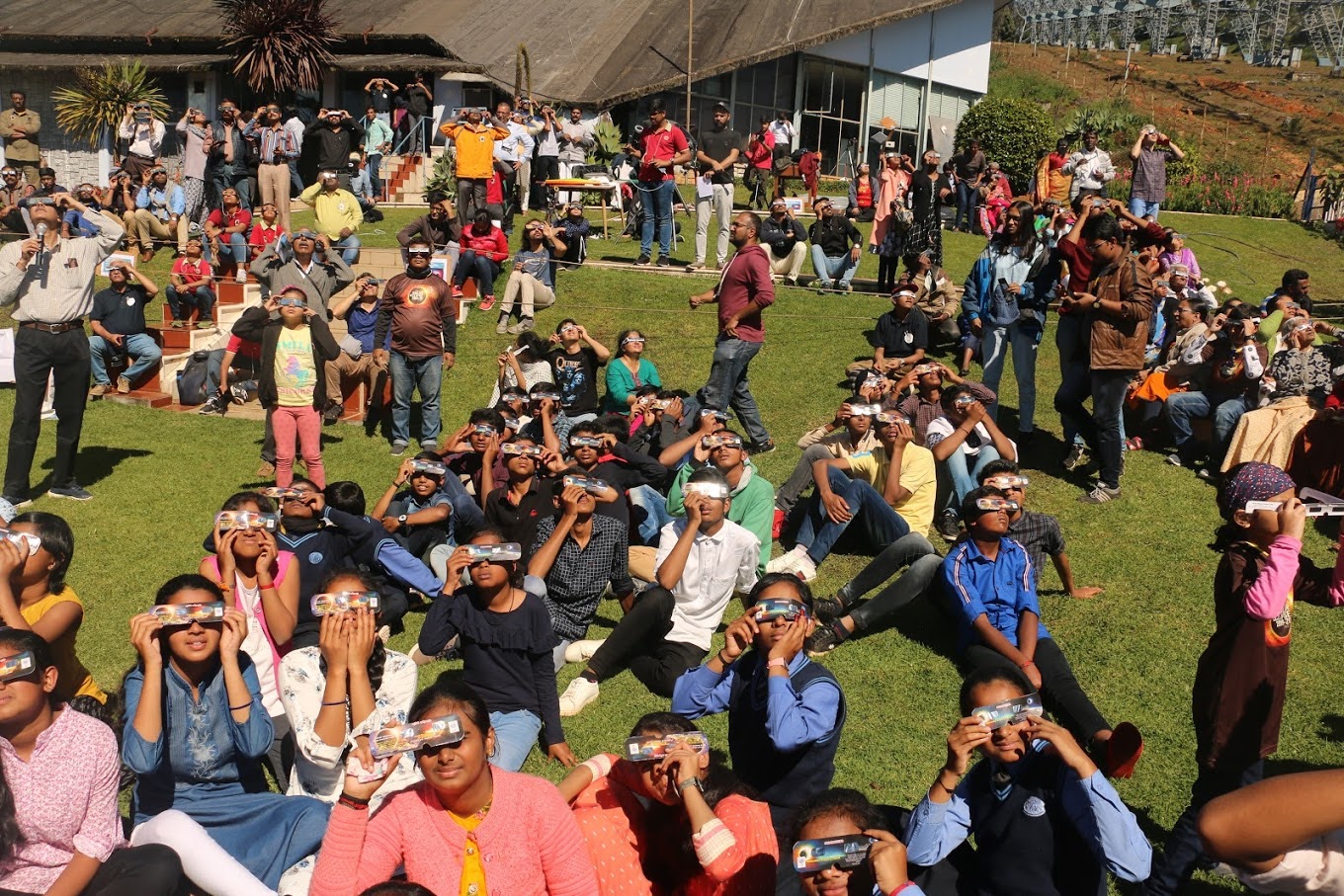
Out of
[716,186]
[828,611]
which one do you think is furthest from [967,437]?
[716,186]

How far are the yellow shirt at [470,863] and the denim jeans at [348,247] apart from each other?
41.1ft

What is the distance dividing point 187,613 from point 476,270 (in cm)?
1030

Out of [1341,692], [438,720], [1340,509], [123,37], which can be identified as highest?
[123,37]

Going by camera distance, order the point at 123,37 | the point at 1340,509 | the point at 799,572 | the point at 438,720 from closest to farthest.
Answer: the point at 438,720, the point at 1340,509, the point at 799,572, the point at 123,37

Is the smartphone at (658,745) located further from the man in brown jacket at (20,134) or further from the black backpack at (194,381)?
the man in brown jacket at (20,134)

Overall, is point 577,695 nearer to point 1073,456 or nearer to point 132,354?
point 1073,456

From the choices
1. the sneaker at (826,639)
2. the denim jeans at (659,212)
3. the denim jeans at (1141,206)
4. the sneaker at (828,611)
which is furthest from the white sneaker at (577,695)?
the denim jeans at (1141,206)

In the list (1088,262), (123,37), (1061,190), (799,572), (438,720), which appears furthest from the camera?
(123,37)

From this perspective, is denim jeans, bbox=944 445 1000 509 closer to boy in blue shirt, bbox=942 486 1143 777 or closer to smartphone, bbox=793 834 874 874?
boy in blue shirt, bbox=942 486 1143 777

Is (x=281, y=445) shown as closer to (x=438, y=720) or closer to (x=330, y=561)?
(x=330, y=561)

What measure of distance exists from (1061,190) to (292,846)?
1877 centimetres

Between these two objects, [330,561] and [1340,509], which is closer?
[1340,509]

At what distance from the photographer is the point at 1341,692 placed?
283 inches

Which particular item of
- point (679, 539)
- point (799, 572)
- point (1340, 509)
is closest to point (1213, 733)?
point (1340, 509)
